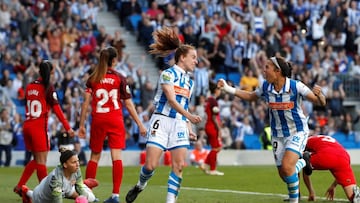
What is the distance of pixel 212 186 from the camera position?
18.7 metres

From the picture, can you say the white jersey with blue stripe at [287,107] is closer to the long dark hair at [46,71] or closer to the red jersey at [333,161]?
the red jersey at [333,161]

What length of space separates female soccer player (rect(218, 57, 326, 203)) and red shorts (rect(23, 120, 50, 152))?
306 centimetres

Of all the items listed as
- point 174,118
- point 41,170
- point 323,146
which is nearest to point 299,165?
point 323,146

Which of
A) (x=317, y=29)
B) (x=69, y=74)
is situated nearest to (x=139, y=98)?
(x=69, y=74)

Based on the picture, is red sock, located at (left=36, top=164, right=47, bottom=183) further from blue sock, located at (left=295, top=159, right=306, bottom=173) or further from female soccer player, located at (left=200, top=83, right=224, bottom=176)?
female soccer player, located at (left=200, top=83, right=224, bottom=176)

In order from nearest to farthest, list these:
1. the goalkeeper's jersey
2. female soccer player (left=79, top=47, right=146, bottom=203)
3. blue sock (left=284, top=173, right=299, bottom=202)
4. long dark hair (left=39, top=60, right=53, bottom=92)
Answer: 1. the goalkeeper's jersey
2. blue sock (left=284, top=173, right=299, bottom=202)
3. female soccer player (left=79, top=47, right=146, bottom=203)
4. long dark hair (left=39, top=60, right=53, bottom=92)

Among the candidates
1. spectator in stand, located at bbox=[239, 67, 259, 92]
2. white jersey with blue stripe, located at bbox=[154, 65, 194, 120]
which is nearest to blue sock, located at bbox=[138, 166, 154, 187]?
white jersey with blue stripe, located at bbox=[154, 65, 194, 120]

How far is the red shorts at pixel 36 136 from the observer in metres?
15.1

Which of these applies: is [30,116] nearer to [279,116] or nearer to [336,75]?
[279,116]

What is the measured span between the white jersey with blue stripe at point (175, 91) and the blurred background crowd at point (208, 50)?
14.5 metres

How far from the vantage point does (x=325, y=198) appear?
15.0m

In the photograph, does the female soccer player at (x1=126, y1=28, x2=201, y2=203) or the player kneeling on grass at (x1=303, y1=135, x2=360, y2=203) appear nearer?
the female soccer player at (x1=126, y1=28, x2=201, y2=203)

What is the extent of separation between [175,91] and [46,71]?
2.67 meters

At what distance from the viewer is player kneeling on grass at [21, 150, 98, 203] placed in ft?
40.8
